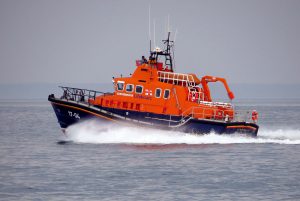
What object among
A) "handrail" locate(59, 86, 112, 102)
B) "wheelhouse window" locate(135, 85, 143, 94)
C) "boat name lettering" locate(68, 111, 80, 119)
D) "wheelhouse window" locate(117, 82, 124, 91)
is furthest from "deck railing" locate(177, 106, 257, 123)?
"boat name lettering" locate(68, 111, 80, 119)

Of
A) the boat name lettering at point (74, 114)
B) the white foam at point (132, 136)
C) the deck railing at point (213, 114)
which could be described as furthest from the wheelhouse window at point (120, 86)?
the deck railing at point (213, 114)

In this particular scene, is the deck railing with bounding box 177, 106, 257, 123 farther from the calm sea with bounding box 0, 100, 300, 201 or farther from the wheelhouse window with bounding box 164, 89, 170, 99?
the wheelhouse window with bounding box 164, 89, 170, 99

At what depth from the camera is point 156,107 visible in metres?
31.1

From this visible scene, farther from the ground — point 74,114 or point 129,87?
point 129,87

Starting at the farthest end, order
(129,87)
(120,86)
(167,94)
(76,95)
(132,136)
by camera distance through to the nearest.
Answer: (76,95) < (120,86) < (129,87) < (167,94) < (132,136)

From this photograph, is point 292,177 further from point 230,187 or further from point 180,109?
point 180,109

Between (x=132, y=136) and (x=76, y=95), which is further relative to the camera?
(x=76, y=95)

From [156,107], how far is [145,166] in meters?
6.81

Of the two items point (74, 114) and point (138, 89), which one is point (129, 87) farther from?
point (74, 114)

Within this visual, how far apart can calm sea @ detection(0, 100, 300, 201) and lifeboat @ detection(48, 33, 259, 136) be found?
1.56ft

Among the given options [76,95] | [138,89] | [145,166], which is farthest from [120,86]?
[145,166]

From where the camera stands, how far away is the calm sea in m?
20.0

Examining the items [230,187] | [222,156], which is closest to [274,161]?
[222,156]

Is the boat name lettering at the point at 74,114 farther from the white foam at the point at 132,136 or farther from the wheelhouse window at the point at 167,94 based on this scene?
the wheelhouse window at the point at 167,94
